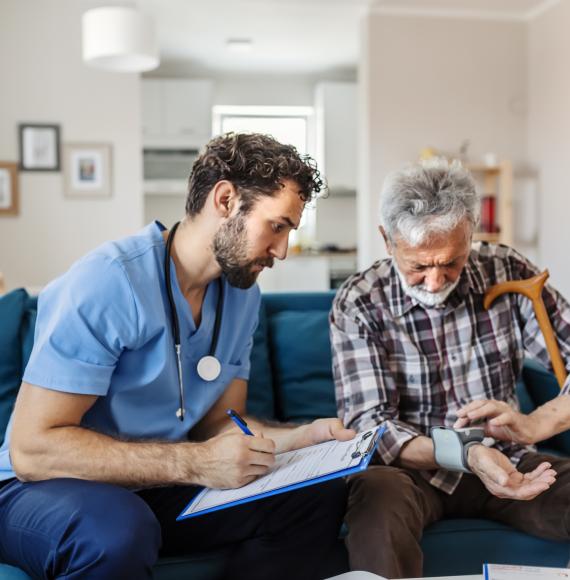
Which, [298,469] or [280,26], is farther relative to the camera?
[280,26]

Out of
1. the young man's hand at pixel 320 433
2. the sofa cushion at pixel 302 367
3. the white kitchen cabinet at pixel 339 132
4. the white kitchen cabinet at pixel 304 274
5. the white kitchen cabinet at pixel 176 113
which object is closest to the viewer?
the young man's hand at pixel 320 433

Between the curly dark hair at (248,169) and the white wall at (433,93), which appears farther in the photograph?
the white wall at (433,93)

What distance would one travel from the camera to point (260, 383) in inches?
80.9

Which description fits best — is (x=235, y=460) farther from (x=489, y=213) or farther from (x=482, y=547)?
(x=489, y=213)

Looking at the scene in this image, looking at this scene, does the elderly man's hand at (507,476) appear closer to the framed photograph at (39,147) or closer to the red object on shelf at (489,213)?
the red object on shelf at (489,213)

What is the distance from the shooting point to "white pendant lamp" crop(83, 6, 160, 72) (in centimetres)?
363

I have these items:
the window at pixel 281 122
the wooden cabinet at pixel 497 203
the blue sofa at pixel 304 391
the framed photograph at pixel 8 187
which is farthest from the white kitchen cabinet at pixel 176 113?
the blue sofa at pixel 304 391

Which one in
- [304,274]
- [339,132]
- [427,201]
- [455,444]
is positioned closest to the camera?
[455,444]

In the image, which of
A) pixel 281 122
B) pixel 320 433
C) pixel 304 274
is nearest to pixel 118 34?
pixel 320 433

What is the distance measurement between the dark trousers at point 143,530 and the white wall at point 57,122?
13.0 ft

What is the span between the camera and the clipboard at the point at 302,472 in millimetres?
1115

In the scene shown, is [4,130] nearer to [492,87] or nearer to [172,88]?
[172,88]

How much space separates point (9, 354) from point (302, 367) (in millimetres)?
805

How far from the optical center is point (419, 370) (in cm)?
170
